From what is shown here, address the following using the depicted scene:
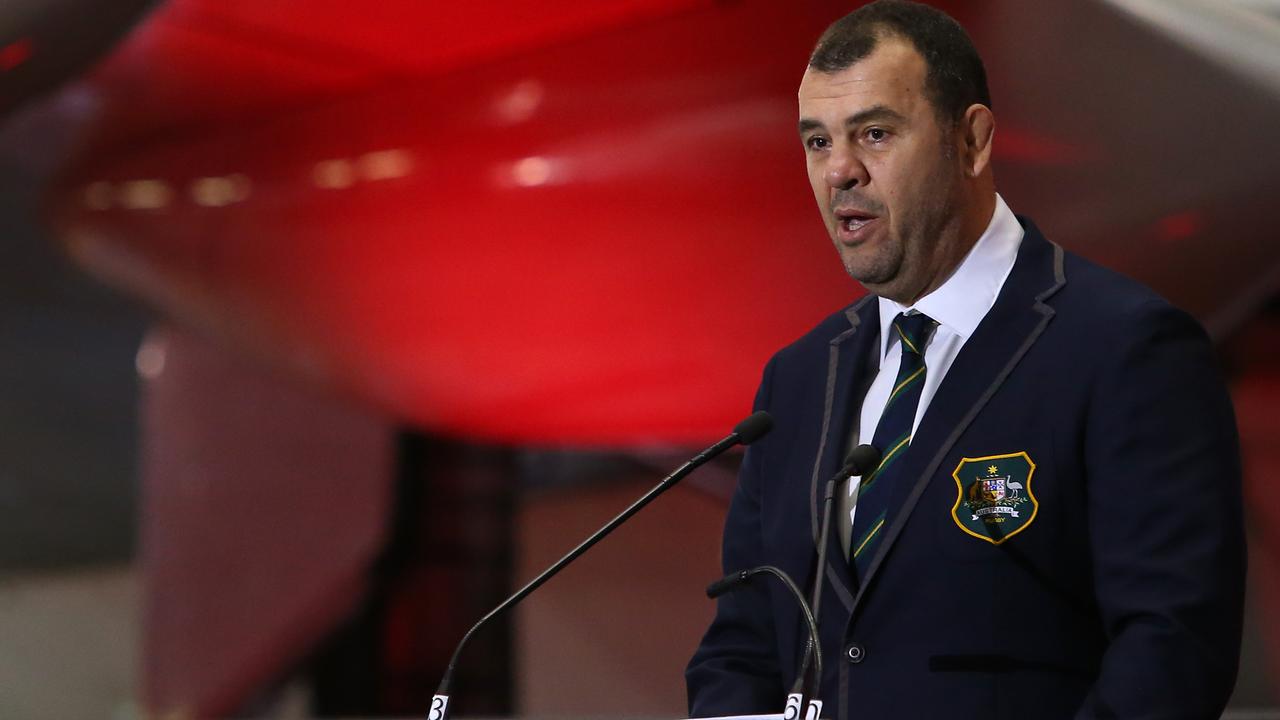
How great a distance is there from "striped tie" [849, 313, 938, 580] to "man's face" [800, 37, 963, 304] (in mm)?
36

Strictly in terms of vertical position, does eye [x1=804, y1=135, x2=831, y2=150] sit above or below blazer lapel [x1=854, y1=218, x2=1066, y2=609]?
above

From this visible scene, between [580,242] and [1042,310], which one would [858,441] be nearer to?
[1042,310]

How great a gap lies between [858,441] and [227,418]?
2137mm

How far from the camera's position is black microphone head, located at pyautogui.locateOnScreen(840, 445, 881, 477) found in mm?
936

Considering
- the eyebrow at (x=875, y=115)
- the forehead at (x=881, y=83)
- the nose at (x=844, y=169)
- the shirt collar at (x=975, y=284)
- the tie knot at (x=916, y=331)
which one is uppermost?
the forehead at (x=881, y=83)

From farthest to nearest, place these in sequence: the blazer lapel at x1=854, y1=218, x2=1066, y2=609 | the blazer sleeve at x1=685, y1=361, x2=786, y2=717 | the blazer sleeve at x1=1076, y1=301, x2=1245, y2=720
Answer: the blazer sleeve at x1=685, y1=361, x2=786, y2=717
the blazer lapel at x1=854, y1=218, x2=1066, y2=609
the blazer sleeve at x1=1076, y1=301, x2=1245, y2=720

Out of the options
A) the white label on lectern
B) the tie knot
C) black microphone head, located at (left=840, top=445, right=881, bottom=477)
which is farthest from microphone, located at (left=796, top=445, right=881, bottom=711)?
the white label on lectern

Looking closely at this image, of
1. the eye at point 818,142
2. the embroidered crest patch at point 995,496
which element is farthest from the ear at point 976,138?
the embroidered crest patch at point 995,496

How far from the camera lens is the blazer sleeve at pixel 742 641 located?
43.2 inches

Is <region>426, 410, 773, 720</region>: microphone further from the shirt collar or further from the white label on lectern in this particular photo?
the shirt collar

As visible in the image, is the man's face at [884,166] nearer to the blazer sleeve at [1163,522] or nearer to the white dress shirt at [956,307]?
the white dress shirt at [956,307]

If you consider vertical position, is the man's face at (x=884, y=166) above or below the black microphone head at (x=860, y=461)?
above

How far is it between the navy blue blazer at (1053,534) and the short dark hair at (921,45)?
0.13 metres

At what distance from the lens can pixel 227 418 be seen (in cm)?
294
